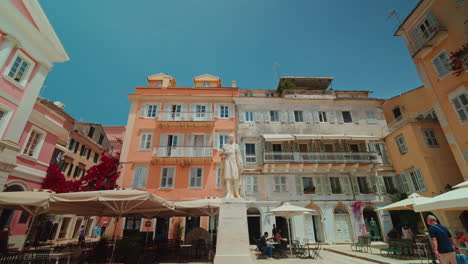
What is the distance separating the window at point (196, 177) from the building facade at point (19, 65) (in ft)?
34.9

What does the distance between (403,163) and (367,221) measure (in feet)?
18.5

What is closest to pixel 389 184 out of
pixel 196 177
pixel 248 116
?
pixel 248 116

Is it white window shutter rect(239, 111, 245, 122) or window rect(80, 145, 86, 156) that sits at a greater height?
white window shutter rect(239, 111, 245, 122)

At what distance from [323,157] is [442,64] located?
10004 mm

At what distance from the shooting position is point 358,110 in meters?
20.9

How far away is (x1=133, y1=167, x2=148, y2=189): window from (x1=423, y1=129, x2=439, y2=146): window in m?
22.5

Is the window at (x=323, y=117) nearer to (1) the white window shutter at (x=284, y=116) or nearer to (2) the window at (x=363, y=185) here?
(1) the white window shutter at (x=284, y=116)

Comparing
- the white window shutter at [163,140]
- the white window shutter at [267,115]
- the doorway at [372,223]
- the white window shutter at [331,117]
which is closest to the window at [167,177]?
the white window shutter at [163,140]

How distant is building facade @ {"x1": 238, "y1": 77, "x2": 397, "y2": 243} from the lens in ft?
55.4

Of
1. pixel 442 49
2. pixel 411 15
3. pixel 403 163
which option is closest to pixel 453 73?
pixel 442 49

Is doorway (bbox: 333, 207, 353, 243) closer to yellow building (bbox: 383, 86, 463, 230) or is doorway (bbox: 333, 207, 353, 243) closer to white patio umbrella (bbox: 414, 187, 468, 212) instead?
yellow building (bbox: 383, 86, 463, 230)

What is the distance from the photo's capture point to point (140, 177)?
57.7 feet

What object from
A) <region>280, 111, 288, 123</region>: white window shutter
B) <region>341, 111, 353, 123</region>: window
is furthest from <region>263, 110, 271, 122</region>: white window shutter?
<region>341, 111, 353, 123</region>: window

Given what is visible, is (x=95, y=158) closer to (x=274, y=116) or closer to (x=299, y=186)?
(x=274, y=116)
